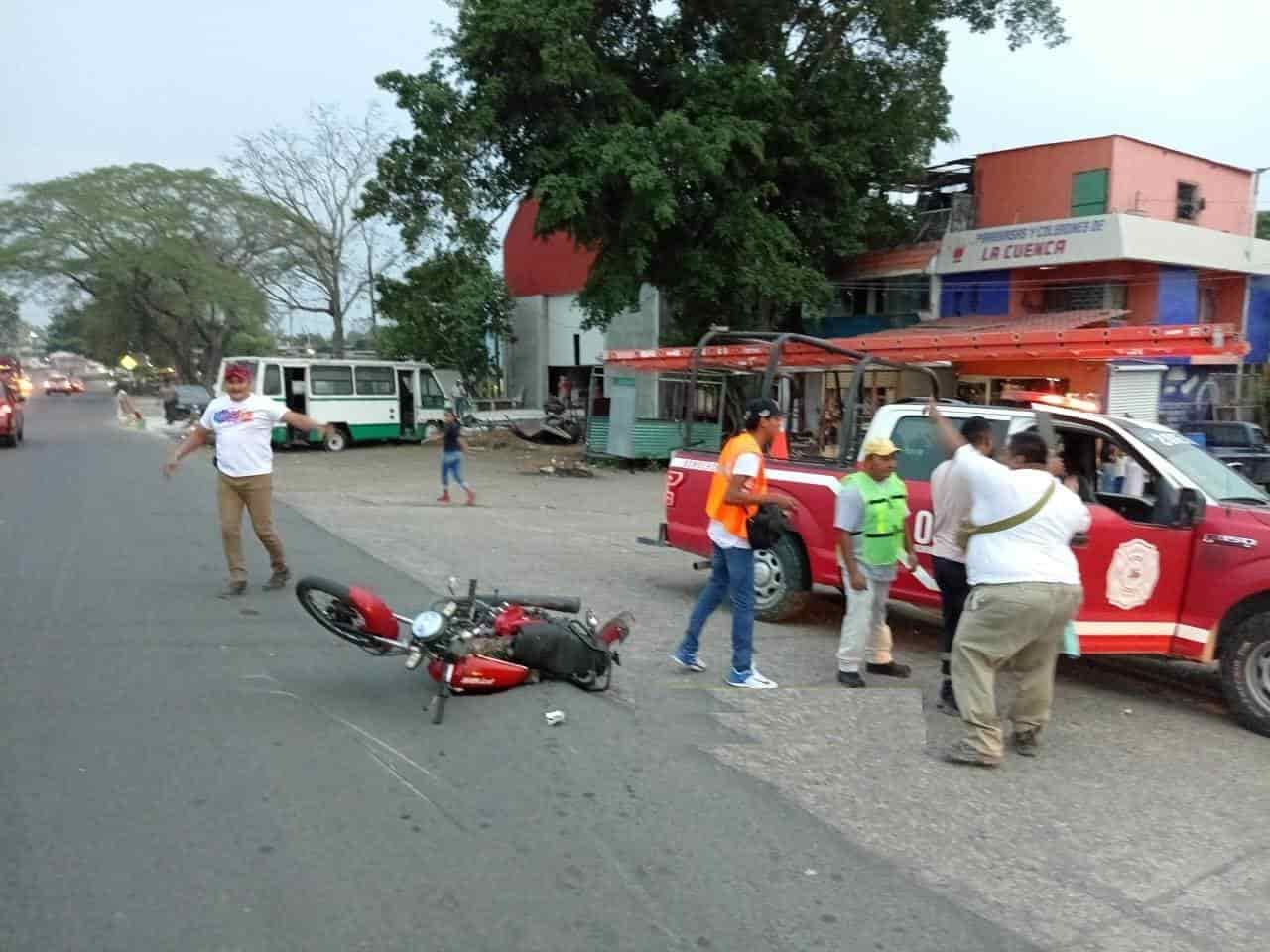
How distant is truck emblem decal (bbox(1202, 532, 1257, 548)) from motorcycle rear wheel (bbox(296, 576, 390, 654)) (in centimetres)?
460

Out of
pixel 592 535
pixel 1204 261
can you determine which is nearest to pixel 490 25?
pixel 592 535

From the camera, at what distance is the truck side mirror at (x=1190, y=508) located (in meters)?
5.86

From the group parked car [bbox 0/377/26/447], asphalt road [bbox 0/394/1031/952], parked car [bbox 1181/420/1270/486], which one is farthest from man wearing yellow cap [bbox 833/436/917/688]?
parked car [bbox 0/377/26/447]

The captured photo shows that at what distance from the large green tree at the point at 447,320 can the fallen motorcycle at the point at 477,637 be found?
2224 centimetres

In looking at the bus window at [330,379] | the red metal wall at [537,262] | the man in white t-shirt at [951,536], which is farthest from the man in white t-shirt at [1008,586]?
the red metal wall at [537,262]

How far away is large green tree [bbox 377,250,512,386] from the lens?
29453 mm

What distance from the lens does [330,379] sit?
26.8 meters

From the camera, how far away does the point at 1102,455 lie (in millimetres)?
6711

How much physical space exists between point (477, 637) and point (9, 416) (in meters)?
21.1

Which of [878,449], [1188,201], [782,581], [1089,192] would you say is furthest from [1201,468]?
[1188,201]

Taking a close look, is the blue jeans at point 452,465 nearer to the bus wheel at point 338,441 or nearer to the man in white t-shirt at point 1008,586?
the bus wheel at point 338,441

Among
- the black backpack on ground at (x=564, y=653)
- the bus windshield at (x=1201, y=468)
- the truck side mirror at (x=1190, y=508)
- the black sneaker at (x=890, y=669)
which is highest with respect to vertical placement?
the bus windshield at (x=1201, y=468)

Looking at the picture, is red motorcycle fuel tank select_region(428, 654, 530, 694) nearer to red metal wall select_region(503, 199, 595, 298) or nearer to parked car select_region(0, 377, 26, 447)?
parked car select_region(0, 377, 26, 447)

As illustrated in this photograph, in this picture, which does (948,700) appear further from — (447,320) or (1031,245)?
(447,320)
